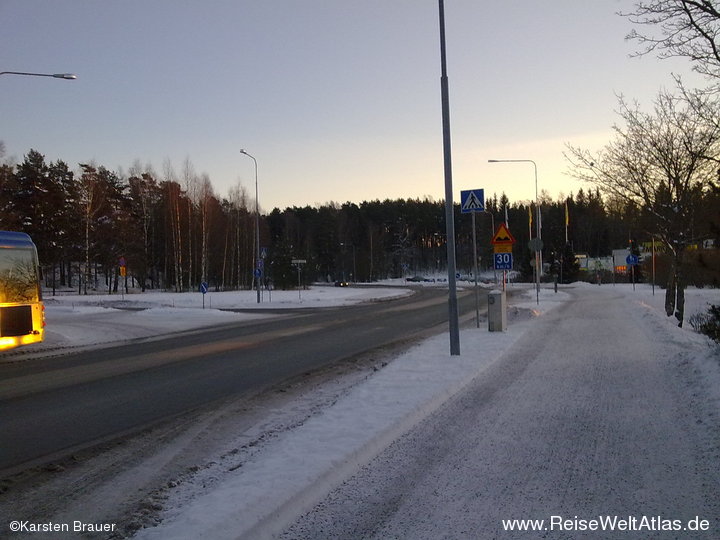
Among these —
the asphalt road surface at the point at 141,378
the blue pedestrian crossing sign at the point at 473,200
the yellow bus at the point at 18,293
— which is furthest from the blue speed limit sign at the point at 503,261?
the yellow bus at the point at 18,293

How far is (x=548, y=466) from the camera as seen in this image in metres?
5.47

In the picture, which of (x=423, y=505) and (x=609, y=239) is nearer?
(x=423, y=505)

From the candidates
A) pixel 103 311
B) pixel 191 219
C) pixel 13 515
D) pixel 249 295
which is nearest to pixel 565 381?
pixel 13 515

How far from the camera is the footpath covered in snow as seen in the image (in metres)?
4.25

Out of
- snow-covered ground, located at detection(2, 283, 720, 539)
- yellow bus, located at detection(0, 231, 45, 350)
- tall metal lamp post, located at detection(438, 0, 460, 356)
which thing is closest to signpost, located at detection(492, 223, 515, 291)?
snow-covered ground, located at detection(2, 283, 720, 539)

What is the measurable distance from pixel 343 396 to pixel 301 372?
2973 millimetres

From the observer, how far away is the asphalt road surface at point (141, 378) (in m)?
7.13

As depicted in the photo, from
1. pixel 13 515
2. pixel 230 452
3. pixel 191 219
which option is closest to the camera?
pixel 13 515

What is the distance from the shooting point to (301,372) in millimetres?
11297

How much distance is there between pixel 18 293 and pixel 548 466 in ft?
44.3

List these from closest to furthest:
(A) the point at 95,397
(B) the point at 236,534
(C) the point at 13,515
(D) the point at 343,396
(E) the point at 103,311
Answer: (B) the point at 236,534 → (C) the point at 13,515 → (D) the point at 343,396 → (A) the point at 95,397 → (E) the point at 103,311

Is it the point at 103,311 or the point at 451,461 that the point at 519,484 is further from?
the point at 103,311

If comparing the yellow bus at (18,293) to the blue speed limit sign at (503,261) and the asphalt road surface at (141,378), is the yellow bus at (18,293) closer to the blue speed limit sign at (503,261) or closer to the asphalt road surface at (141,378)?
the asphalt road surface at (141,378)

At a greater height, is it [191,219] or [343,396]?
[191,219]
